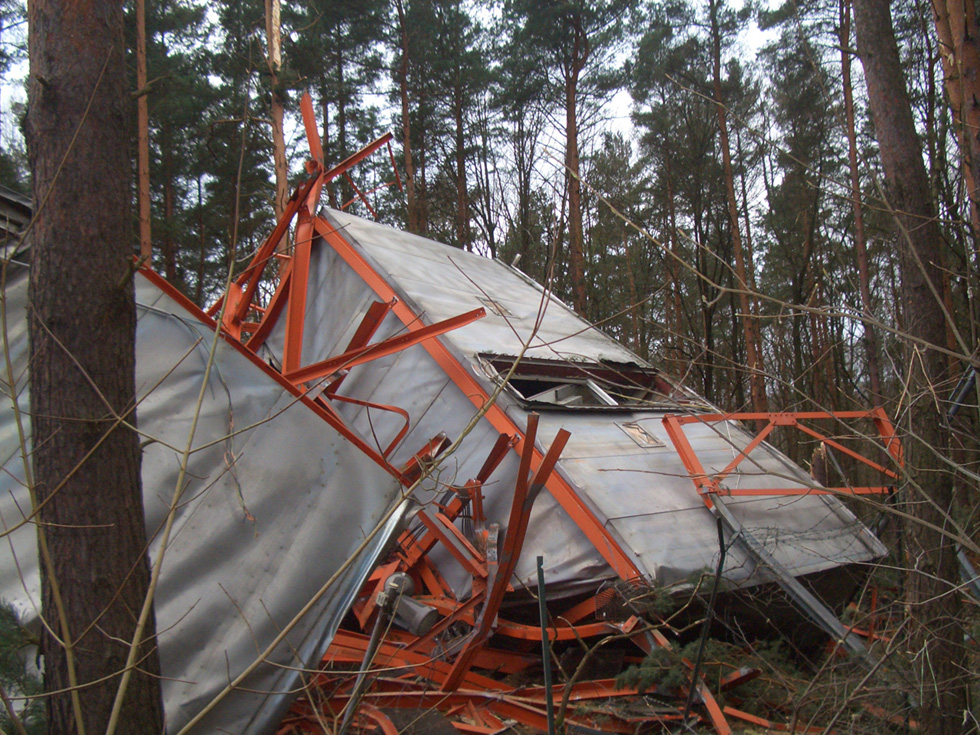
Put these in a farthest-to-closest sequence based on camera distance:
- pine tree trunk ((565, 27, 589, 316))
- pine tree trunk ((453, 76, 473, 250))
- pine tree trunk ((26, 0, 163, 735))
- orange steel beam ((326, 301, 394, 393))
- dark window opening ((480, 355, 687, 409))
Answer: pine tree trunk ((453, 76, 473, 250)) < pine tree trunk ((565, 27, 589, 316)) < dark window opening ((480, 355, 687, 409)) < orange steel beam ((326, 301, 394, 393)) < pine tree trunk ((26, 0, 163, 735))

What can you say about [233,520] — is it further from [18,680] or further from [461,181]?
[461,181]

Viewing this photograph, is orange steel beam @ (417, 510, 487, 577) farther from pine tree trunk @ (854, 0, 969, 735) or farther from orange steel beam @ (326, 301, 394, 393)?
pine tree trunk @ (854, 0, 969, 735)

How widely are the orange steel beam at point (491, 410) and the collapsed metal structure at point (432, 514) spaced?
0.5 inches

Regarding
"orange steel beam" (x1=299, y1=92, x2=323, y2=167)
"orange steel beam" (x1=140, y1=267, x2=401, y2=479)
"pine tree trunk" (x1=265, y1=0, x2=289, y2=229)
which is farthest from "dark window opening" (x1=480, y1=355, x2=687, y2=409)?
"pine tree trunk" (x1=265, y1=0, x2=289, y2=229)

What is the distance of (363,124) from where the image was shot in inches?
679

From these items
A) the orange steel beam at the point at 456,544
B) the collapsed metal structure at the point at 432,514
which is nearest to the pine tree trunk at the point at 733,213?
the collapsed metal structure at the point at 432,514

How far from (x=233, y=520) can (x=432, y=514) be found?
165 centimetres

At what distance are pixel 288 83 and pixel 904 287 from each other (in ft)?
33.5

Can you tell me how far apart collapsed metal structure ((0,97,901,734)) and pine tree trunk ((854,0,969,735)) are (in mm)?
222

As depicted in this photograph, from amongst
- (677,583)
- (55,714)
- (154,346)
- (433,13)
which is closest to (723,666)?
(677,583)

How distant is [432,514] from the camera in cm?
467

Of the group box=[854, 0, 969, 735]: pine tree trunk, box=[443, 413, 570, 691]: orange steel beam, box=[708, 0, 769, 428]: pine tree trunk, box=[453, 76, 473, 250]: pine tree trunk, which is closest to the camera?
box=[854, 0, 969, 735]: pine tree trunk

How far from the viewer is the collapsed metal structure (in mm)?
3066

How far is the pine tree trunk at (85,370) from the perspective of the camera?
7.50 feet
